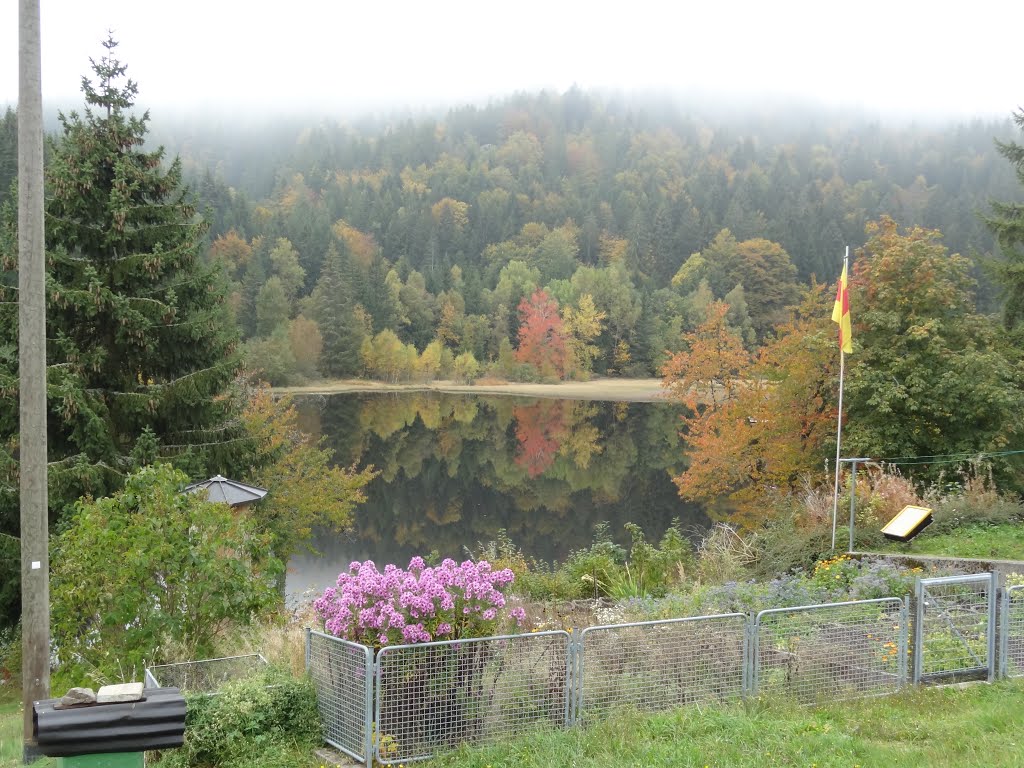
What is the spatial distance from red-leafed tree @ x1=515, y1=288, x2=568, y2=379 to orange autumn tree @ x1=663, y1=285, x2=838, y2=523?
62352 mm

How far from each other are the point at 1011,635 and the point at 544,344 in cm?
8747

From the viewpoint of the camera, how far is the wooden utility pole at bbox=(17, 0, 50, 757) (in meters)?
8.37

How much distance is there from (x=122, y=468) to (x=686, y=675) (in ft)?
44.0

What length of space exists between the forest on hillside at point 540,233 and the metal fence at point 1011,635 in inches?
1770

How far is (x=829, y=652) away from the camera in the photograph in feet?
26.6

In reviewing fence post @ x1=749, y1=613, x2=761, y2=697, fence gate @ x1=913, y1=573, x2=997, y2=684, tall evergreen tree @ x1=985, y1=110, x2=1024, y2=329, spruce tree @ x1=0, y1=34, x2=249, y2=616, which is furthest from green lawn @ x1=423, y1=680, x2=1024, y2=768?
tall evergreen tree @ x1=985, y1=110, x2=1024, y2=329

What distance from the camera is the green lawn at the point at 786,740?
20.7 ft

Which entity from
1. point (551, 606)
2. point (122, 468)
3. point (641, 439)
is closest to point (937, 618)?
point (551, 606)

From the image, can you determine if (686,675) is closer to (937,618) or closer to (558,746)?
(558,746)

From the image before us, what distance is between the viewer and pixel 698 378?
31.9 meters

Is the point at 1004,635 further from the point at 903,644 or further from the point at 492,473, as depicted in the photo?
the point at 492,473

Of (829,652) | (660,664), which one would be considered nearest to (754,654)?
(829,652)

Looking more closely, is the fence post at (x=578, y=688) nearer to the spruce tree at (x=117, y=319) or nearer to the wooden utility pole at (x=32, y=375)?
the wooden utility pole at (x=32, y=375)

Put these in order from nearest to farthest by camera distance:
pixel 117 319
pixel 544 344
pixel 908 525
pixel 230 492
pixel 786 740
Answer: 1. pixel 786 740
2. pixel 908 525
3. pixel 230 492
4. pixel 117 319
5. pixel 544 344
